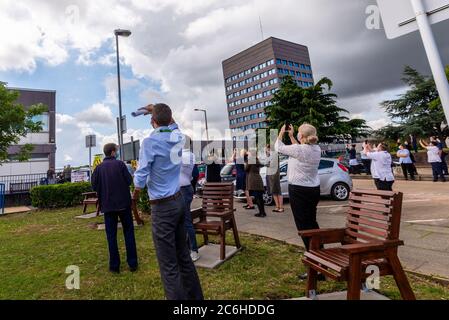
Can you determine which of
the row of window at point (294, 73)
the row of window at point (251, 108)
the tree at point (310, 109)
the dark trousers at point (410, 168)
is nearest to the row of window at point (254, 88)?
the row of window at point (294, 73)

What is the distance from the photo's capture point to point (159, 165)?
2949mm

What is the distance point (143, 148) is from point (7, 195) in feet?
52.9

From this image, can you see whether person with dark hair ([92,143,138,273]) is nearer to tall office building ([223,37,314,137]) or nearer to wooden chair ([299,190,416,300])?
wooden chair ([299,190,416,300])

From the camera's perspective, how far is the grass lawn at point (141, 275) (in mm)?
3373

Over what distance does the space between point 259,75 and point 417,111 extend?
8103cm

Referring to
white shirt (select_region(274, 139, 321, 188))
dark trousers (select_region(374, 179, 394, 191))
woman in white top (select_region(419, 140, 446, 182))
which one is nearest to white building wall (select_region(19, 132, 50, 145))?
dark trousers (select_region(374, 179, 394, 191))

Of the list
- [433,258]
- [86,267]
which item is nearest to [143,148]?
[86,267]

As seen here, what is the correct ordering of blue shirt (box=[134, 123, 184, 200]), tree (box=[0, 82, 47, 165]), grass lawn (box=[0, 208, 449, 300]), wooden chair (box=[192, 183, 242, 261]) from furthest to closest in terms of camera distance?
tree (box=[0, 82, 47, 165]), wooden chair (box=[192, 183, 242, 261]), grass lawn (box=[0, 208, 449, 300]), blue shirt (box=[134, 123, 184, 200])

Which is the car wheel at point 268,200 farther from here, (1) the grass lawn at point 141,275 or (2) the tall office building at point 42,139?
(2) the tall office building at point 42,139

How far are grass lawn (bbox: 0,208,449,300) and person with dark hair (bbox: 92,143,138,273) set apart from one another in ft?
0.86

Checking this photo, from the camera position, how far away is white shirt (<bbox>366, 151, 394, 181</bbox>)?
23.5 ft

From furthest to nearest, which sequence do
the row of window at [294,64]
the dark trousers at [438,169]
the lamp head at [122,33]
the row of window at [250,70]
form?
the row of window at [250,70], the row of window at [294,64], the lamp head at [122,33], the dark trousers at [438,169]

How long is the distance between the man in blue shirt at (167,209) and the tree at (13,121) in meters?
12.3
